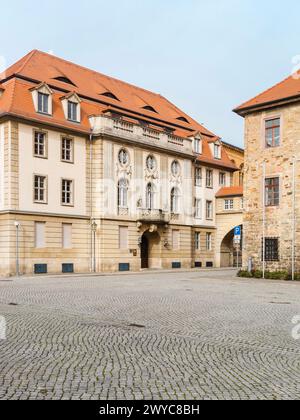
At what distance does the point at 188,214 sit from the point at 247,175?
14.5 m

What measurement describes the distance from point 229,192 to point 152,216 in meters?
10.9

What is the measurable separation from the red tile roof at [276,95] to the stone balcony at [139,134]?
33.8 ft

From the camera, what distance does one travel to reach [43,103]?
34844 millimetres

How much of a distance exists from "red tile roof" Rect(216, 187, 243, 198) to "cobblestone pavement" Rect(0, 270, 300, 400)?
30976 millimetres

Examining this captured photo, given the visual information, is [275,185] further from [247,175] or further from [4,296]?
[4,296]

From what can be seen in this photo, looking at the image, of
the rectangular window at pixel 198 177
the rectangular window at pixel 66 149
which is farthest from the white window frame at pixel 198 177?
→ the rectangular window at pixel 66 149

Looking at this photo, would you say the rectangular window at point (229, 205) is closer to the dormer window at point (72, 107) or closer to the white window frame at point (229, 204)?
the white window frame at point (229, 204)

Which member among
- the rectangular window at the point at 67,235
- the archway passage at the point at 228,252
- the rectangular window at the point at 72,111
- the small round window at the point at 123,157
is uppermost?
the rectangular window at the point at 72,111

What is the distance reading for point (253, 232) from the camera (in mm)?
30359

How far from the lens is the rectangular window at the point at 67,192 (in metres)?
35.6

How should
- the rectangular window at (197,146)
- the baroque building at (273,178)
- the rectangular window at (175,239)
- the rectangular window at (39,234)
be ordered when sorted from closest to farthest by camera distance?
the baroque building at (273,178) → the rectangular window at (39,234) → the rectangular window at (175,239) → the rectangular window at (197,146)

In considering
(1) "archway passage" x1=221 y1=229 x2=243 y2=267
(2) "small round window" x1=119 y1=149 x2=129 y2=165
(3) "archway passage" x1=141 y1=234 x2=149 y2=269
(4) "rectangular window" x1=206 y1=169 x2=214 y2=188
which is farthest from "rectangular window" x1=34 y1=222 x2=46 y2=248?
(1) "archway passage" x1=221 y1=229 x2=243 y2=267

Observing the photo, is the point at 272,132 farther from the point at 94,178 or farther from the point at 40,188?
the point at 40,188
